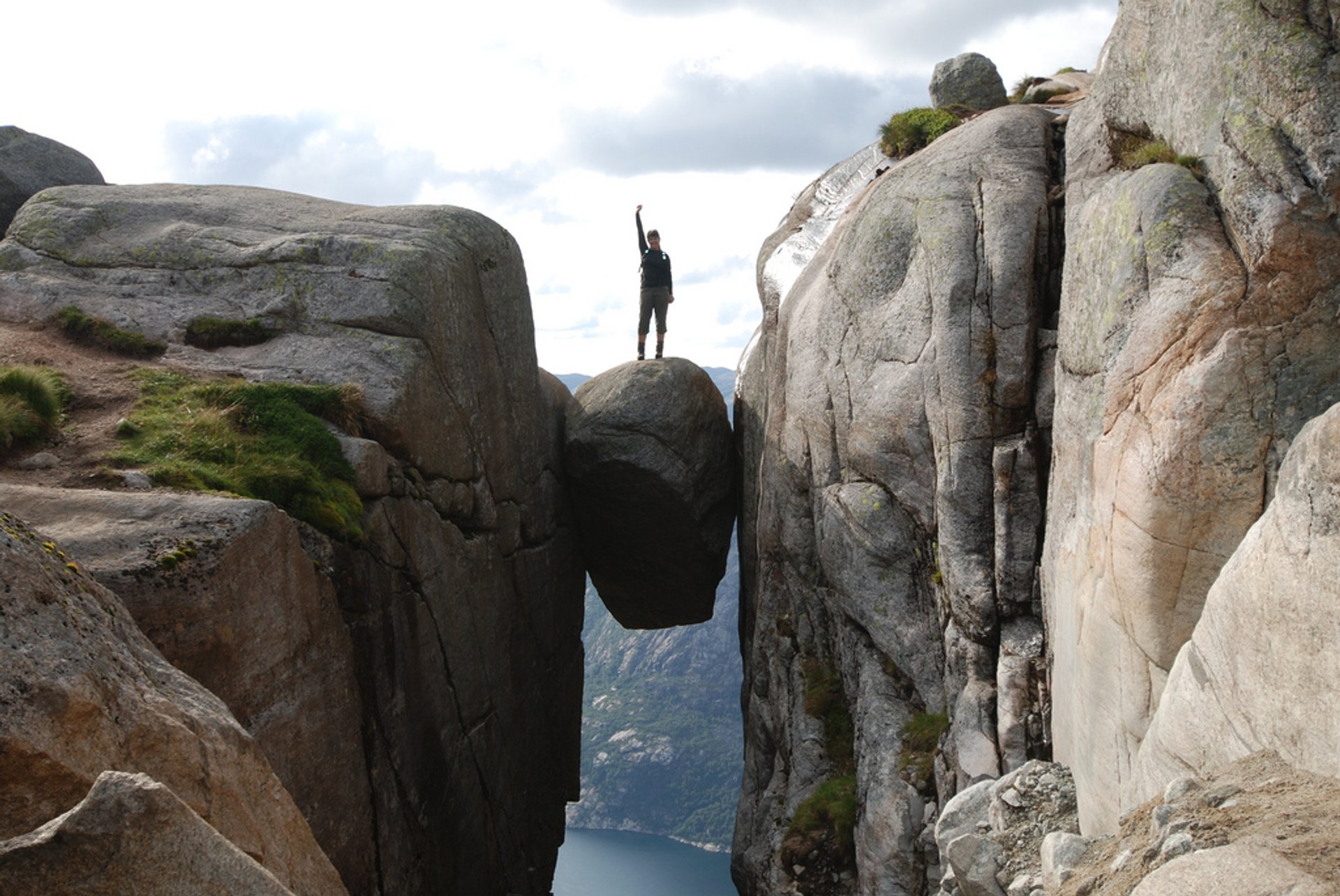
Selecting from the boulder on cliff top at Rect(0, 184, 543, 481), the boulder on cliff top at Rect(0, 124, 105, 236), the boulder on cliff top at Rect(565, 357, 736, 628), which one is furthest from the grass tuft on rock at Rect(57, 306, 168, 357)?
the boulder on cliff top at Rect(565, 357, 736, 628)

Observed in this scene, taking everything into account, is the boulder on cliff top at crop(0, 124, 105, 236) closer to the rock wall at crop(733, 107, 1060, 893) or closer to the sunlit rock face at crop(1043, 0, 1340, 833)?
the rock wall at crop(733, 107, 1060, 893)

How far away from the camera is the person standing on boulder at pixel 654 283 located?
27.8 metres

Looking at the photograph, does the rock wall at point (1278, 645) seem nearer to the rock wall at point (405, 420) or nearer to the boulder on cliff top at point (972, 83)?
the rock wall at point (405, 420)

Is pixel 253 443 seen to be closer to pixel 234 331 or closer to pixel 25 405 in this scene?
pixel 25 405

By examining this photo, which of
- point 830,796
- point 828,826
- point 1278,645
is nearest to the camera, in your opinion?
point 1278,645

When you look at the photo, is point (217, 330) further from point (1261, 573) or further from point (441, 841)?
point (1261, 573)

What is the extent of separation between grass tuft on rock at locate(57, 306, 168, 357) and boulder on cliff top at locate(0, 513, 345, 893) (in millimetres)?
10906

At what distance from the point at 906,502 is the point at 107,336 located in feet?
46.1

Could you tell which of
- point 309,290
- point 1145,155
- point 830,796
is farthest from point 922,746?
point 309,290

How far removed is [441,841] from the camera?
18.3 metres

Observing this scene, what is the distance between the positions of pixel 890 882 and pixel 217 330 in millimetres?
14774

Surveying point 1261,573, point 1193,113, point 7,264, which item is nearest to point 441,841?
point 7,264

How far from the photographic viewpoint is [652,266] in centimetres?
2777

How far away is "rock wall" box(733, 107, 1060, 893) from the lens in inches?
647
